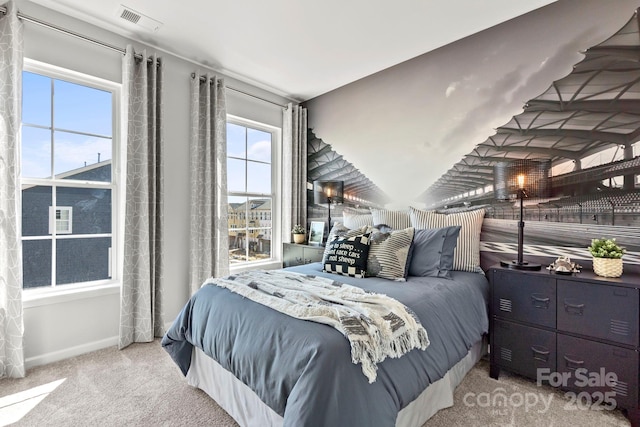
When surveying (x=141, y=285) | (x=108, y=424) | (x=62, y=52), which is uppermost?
(x=62, y=52)

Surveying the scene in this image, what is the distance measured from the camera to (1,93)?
7.08 feet

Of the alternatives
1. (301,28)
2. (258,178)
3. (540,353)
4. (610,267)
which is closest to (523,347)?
(540,353)

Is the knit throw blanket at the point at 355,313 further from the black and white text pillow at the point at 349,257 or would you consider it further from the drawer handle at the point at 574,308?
the drawer handle at the point at 574,308

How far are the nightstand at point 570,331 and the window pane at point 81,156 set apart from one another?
328 cm

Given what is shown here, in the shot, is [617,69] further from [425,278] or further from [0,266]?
[0,266]

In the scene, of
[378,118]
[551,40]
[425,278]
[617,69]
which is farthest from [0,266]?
[617,69]

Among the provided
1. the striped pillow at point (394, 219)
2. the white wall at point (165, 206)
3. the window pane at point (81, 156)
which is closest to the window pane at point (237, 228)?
the white wall at point (165, 206)

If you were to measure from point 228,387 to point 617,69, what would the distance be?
3.17 m

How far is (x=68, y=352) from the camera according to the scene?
2498 millimetres

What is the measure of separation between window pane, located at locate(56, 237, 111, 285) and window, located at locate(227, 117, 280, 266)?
4.10 ft

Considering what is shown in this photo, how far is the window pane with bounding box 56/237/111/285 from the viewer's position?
2.58 metres

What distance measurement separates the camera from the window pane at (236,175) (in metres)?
3.67

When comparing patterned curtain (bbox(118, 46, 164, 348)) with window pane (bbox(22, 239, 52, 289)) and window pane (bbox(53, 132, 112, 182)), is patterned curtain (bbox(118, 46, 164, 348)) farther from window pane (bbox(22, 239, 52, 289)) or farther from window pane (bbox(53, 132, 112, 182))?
window pane (bbox(22, 239, 52, 289))

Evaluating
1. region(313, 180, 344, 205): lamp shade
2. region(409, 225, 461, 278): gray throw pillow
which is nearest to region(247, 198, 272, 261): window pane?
region(313, 180, 344, 205): lamp shade
